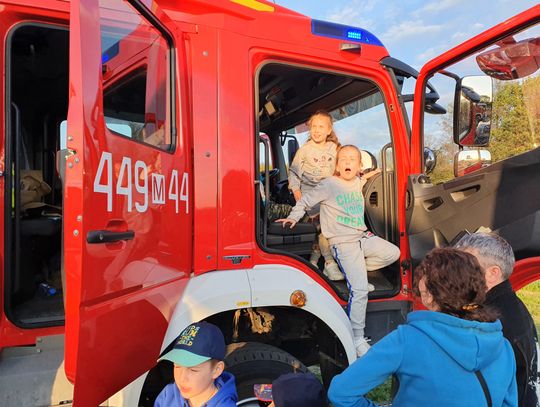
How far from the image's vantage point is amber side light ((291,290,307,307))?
2055 mm

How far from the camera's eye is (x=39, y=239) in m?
2.60

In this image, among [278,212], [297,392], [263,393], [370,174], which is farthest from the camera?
[278,212]

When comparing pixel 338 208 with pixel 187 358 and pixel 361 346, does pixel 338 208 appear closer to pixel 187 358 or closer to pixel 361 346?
pixel 361 346

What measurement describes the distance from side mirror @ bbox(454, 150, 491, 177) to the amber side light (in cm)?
129

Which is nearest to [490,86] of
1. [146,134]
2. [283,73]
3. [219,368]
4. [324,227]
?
[324,227]

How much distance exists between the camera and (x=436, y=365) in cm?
120

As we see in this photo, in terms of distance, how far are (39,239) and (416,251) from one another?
2.48 metres

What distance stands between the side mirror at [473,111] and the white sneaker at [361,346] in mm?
1332

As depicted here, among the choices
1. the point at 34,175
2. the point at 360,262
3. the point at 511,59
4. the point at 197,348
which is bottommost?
the point at 197,348

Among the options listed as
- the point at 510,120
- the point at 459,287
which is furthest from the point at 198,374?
the point at 510,120

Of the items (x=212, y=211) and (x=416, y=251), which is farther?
(x=416, y=251)

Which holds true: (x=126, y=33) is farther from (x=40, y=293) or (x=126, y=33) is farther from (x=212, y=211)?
(x=40, y=293)

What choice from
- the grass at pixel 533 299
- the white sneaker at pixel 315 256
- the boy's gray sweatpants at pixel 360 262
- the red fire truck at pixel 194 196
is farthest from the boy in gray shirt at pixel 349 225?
the grass at pixel 533 299

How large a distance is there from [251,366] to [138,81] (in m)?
1.54
